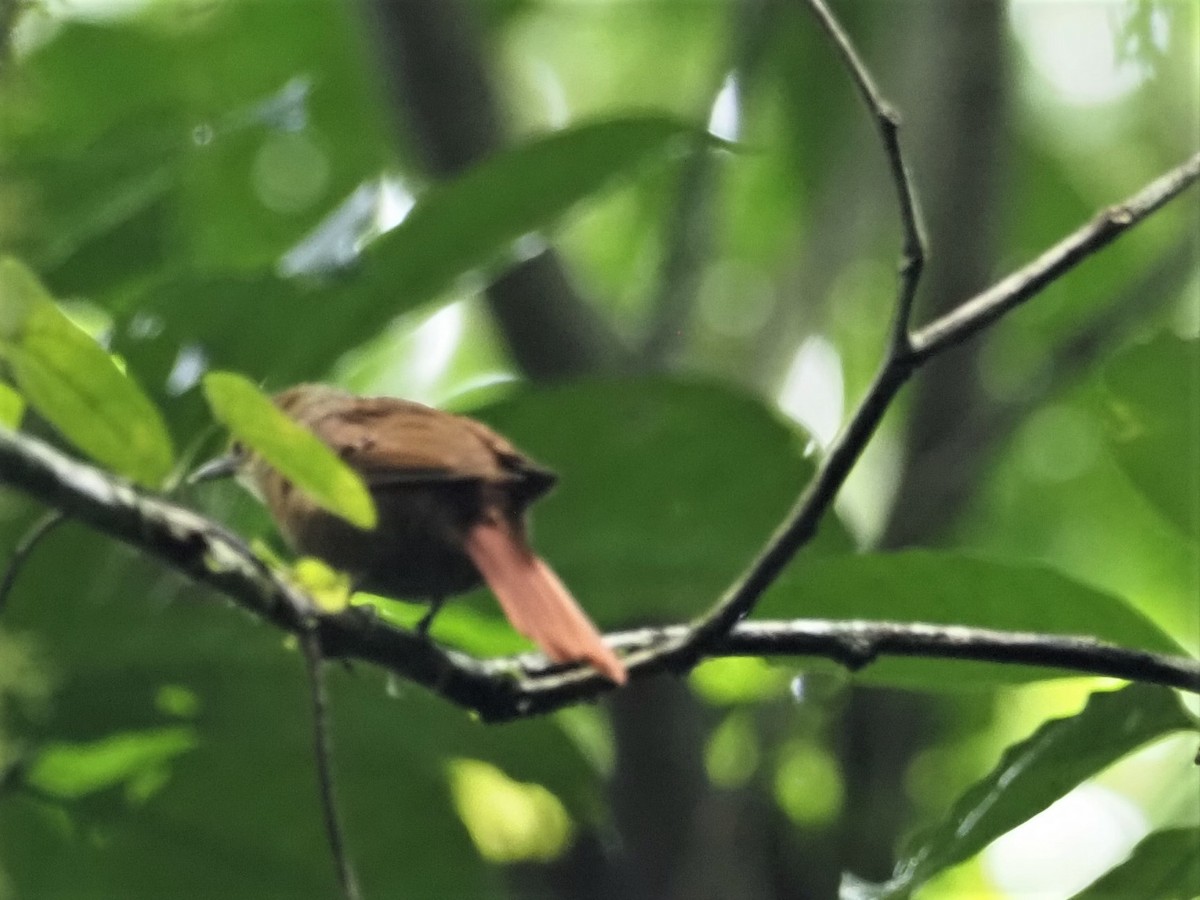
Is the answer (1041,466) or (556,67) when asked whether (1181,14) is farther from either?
(556,67)

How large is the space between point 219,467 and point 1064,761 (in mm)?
757

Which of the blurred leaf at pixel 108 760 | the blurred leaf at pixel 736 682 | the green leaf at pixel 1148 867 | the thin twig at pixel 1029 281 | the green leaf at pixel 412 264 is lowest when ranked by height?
the blurred leaf at pixel 736 682

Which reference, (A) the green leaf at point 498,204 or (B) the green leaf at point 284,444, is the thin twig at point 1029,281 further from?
(A) the green leaf at point 498,204

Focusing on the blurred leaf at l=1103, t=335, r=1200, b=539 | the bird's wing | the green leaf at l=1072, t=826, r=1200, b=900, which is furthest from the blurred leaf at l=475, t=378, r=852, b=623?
the green leaf at l=1072, t=826, r=1200, b=900

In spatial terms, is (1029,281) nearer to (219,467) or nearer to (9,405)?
(9,405)

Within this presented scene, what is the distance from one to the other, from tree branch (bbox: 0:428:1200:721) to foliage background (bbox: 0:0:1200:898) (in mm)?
127

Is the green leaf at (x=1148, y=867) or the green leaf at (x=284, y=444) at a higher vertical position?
the green leaf at (x=284, y=444)

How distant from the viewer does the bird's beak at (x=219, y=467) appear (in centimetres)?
132

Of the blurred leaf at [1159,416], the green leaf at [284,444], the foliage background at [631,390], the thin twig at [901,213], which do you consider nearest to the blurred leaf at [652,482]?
the foliage background at [631,390]

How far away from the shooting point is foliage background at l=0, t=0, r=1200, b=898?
4.39 ft

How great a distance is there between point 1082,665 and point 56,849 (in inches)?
41.2

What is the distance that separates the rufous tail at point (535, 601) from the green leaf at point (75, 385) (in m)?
0.30

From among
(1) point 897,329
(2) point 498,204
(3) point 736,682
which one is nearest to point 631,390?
(2) point 498,204

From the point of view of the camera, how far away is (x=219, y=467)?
134cm
